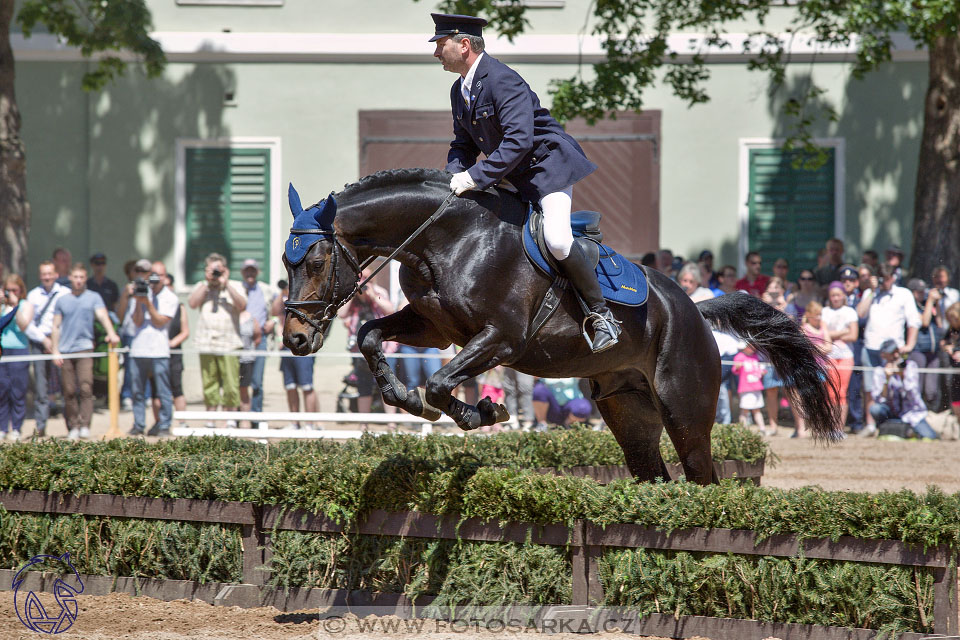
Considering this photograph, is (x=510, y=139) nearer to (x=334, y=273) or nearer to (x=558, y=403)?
(x=334, y=273)

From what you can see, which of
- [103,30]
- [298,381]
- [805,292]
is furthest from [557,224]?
[103,30]

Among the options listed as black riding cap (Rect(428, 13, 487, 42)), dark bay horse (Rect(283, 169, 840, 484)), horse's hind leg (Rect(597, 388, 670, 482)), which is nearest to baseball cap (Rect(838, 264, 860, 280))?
horse's hind leg (Rect(597, 388, 670, 482))

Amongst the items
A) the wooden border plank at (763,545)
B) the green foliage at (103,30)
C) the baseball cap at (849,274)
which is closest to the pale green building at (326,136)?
the green foliage at (103,30)

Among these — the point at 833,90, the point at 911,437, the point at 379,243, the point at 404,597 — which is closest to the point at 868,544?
the point at 404,597

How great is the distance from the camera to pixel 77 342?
1130cm

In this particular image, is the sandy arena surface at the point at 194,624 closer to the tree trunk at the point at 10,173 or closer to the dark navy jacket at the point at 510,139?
the dark navy jacket at the point at 510,139

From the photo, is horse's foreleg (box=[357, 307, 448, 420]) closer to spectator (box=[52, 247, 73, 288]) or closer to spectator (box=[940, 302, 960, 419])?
spectator (box=[940, 302, 960, 419])

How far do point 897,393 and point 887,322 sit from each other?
0.78 metres

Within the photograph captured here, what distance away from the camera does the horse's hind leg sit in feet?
19.1

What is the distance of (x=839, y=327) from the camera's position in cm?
1165

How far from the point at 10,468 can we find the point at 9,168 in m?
9.30

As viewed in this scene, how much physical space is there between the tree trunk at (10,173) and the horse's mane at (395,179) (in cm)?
1049

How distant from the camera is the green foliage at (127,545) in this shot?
538 cm

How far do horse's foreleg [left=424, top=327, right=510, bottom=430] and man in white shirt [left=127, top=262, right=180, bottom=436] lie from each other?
7.18 m
